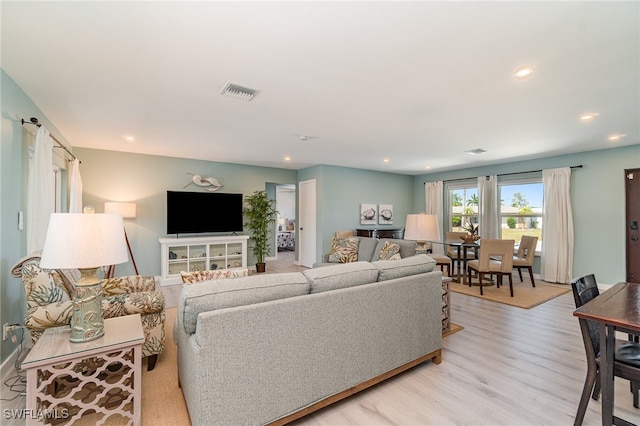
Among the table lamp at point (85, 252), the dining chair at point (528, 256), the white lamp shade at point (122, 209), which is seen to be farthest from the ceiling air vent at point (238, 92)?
the dining chair at point (528, 256)

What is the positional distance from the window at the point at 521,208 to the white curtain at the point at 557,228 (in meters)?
0.26

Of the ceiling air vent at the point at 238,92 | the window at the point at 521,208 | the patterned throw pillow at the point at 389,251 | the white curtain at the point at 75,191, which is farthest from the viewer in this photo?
the window at the point at 521,208

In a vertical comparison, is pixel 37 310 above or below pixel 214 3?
below

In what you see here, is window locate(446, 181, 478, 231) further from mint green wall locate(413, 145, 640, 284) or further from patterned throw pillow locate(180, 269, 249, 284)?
patterned throw pillow locate(180, 269, 249, 284)

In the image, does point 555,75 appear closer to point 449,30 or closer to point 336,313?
point 449,30

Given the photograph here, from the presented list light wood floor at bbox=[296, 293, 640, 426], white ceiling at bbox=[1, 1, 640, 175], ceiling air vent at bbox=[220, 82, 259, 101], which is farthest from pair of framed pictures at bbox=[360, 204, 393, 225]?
ceiling air vent at bbox=[220, 82, 259, 101]

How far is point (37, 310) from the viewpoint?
189cm

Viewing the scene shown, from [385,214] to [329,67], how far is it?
5.69 meters

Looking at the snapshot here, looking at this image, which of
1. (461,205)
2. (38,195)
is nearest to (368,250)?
(461,205)

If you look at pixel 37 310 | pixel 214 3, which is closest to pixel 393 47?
pixel 214 3

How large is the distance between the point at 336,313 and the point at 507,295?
→ 12.8 feet

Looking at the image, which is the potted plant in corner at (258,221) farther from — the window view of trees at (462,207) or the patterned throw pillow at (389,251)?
the window view of trees at (462,207)

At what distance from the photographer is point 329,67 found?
217cm

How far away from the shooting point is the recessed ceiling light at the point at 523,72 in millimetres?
2174
